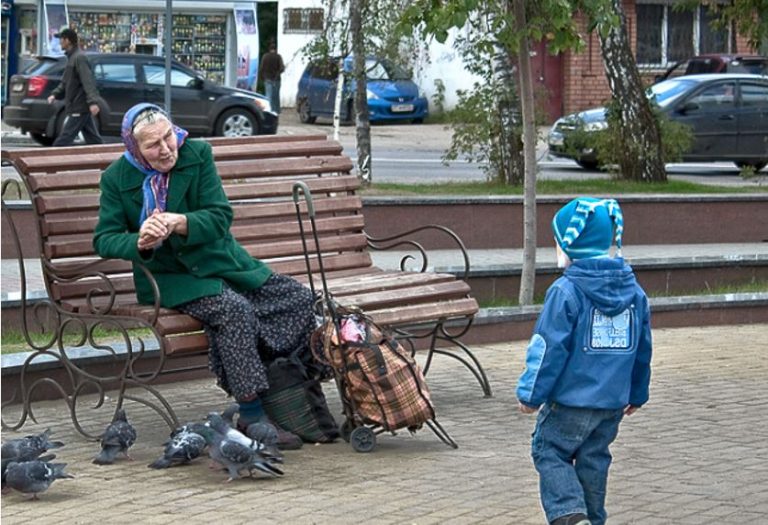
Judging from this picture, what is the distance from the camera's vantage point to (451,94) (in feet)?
128

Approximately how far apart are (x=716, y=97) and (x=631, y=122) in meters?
8.35

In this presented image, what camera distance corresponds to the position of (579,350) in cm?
506

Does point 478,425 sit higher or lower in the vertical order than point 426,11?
lower

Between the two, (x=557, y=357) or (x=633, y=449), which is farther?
(x=633, y=449)

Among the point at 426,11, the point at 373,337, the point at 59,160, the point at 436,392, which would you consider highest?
the point at 426,11

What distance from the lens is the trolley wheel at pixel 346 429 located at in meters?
6.92

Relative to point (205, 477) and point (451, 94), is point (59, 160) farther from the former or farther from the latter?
point (451, 94)

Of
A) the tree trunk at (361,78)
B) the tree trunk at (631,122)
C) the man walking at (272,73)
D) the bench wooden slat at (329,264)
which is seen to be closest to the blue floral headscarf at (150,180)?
the bench wooden slat at (329,264)

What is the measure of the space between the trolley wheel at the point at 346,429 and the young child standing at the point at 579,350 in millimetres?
1847

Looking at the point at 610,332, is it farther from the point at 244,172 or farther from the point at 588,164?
the point at 588,164

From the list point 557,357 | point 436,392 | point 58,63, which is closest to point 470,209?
point 436,392

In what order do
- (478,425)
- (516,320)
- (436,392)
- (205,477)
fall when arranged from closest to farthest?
(205,477), (478,425), (436,392), (516,320)

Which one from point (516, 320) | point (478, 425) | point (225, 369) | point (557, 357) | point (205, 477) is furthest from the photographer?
point (516, 320)

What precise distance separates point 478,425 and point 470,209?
6669mm
